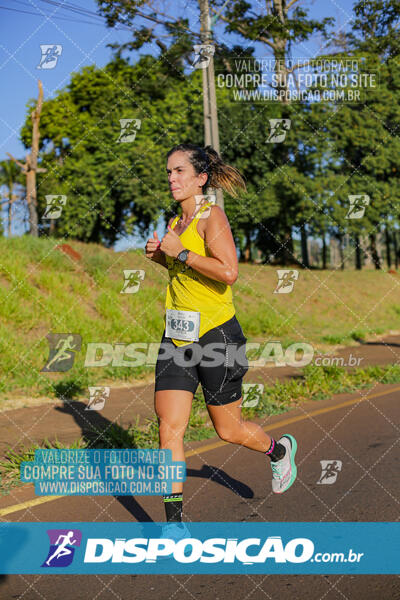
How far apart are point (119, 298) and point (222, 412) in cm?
1282

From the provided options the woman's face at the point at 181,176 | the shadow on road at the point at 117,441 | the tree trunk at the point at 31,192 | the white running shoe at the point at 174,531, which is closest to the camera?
the white running shoe at the point at 174,531

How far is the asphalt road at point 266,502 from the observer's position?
3.53m

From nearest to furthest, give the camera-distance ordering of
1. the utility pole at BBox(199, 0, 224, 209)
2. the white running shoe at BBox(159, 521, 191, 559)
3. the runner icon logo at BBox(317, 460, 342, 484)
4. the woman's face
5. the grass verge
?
the white running shoe at BBox(159, 521, 191, 559) → the woman's face → the runner icon logo at BBox(317, 460, 342, 484) → the grass verge → the utility pole at BBox(199, 0, 224, 209)

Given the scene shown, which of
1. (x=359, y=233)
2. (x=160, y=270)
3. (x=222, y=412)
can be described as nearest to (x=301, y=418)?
(x=222, y=412)

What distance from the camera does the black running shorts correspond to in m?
3.96

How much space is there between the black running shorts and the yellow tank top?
0.17ft

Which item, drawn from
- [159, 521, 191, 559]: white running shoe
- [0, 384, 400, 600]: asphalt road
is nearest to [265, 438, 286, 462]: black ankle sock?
[0, 384, 400, 600]: asphalt road

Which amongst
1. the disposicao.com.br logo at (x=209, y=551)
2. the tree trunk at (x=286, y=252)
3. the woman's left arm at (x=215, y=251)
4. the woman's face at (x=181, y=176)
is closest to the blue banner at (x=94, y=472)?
the disposicao.com.br logo at (x=209, y=551)

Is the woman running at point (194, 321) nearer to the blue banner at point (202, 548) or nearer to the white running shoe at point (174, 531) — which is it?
the white running shoe at point (174, 531)

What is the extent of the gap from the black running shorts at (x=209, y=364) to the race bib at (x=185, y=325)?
0.05m

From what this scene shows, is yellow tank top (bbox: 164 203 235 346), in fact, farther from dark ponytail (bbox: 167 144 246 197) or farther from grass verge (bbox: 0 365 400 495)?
grass verge (bbox: 0 365 400 495)

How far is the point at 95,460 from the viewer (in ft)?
19.6

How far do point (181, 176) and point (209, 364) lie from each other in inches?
43.7

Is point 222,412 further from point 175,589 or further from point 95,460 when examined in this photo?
point 95,460
